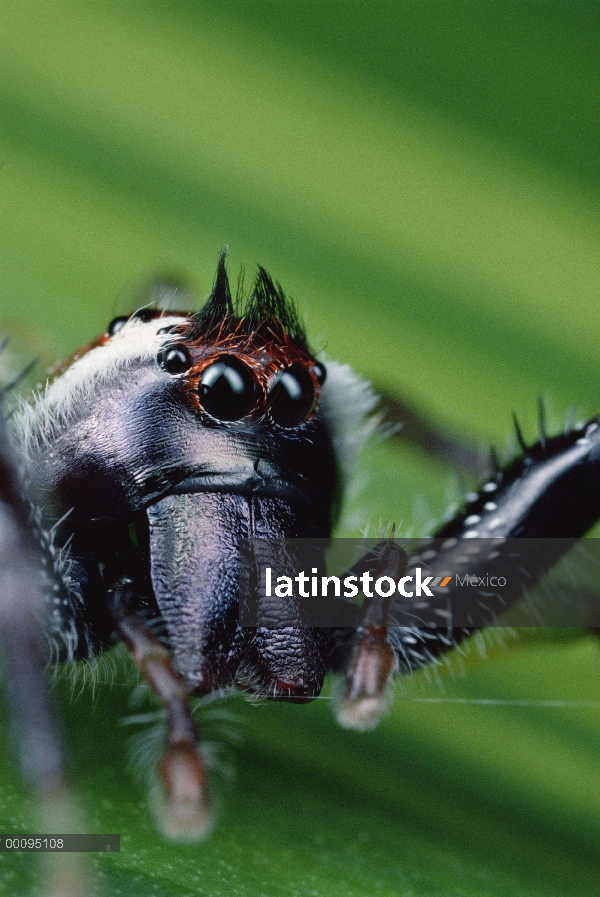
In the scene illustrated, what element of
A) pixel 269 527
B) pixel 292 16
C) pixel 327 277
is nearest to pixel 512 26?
pixel 292 16

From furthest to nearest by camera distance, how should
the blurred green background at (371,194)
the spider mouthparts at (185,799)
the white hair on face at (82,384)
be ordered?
1. the blurred green background at (371,194)
2. the white hair on face at (82,384)
3. the spider mouthparts at (185,799)

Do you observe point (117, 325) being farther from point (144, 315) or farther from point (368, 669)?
point (368, 669)

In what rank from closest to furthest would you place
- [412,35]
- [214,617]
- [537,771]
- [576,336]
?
[214,617] < [537,771] < [412,35] < [576,336]

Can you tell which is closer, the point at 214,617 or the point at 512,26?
the point at 214,617

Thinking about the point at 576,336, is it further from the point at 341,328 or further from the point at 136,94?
the point at 136,94

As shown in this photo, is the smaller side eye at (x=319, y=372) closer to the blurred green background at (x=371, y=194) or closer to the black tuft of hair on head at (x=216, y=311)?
the black tuft of hair on head at (x=216, y=311)

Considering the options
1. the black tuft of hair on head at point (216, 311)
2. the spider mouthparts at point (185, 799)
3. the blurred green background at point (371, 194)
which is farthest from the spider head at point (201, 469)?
the blurred green background at point (371, 194)

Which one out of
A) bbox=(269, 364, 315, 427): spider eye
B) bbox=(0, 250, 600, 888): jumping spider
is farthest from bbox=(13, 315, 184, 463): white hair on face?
bbox=(269, 364, 315, 427): spider eye
